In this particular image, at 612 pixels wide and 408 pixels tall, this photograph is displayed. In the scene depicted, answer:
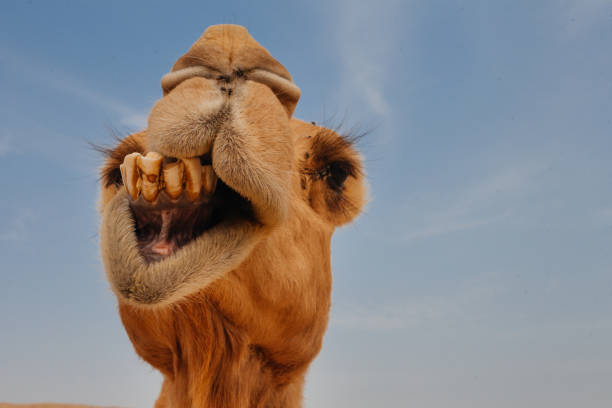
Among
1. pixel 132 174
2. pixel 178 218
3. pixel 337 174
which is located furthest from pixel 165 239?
pixel 337 174

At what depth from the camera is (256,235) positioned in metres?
2.07

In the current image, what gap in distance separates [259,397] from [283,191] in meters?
1.58

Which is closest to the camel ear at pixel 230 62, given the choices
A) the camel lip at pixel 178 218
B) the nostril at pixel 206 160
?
the nostril at pixel 206 160

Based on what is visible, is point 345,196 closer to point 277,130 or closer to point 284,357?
point 284,357

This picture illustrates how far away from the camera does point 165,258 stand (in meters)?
1.87

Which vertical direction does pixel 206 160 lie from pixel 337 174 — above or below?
below

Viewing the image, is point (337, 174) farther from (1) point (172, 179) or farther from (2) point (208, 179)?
(1) point (172, 179)

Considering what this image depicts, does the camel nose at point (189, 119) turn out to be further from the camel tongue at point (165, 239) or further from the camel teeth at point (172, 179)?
the camel tongue at point (165, 239)

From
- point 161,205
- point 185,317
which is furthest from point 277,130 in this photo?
point 185,317

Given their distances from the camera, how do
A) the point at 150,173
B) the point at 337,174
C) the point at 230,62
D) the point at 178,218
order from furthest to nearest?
1. the point at 337,174
2. the point at 230,62
3. the point at 178,218
4. the point at 150,173

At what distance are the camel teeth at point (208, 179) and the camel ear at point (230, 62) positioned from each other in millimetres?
386

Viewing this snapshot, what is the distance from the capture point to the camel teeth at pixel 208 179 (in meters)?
1.94

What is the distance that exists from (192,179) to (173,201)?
99 millimetres

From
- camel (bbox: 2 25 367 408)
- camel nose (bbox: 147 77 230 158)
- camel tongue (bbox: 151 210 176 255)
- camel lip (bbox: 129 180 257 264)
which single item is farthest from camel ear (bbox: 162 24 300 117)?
camel tongue (bbox: 151 210 176 255)
